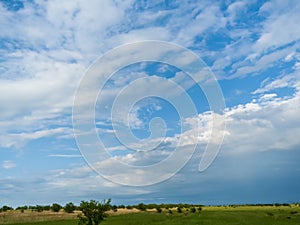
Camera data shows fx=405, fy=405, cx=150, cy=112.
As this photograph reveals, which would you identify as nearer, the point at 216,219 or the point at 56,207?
the point at 216,219

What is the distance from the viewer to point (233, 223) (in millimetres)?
91875

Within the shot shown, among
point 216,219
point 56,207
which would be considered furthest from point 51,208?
point 216,219

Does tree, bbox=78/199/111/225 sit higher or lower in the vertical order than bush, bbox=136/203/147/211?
lower

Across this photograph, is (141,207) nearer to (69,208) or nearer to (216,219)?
(69,208)

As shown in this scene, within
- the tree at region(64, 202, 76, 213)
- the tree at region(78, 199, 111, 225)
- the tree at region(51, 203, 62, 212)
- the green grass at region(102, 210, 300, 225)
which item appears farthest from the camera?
the tree at region(51, 203, 62, 212)

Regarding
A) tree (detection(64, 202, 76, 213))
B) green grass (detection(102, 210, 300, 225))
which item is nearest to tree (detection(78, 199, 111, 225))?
green grass (detection(102, 210, 300, 225))

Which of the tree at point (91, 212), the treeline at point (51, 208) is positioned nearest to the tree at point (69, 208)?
the treeline at point (51, 208)

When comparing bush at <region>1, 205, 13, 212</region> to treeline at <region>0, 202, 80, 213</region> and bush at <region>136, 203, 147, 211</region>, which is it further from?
bush at <region>136, 203, 147, 211</region>

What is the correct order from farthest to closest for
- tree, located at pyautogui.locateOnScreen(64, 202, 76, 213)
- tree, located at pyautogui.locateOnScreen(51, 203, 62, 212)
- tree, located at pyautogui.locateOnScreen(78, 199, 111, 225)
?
tree, located at pyautogui.locateOnScreen(51, 203, 62, 212) → tree, located at pyautogui.locateOnScreen(64, 202, 76, 213) → tree, located at pyautogui.locateOnScreen(78, 199, 111, 225)

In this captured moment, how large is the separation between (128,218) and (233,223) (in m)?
26.8

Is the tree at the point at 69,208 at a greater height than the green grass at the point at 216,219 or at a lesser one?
greater

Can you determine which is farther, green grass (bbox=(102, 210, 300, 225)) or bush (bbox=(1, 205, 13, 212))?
bush (bbox=(1, 205, 13, 212))

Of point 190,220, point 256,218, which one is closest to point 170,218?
point 190,220

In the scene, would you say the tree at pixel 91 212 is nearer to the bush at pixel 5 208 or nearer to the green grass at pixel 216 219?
the green grass at pixel 216 219
